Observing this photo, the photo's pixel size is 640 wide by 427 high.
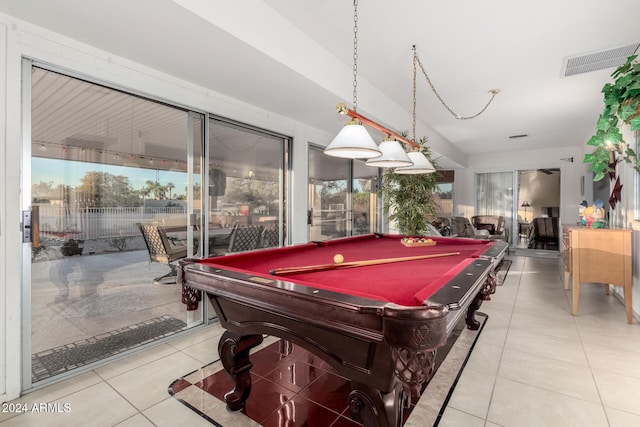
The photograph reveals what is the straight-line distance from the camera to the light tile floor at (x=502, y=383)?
182 centimetres

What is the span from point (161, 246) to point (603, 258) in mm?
4888

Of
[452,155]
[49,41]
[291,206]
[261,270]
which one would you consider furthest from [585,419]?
[452,155]

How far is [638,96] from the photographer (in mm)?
2129

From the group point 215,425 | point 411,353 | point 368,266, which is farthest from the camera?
point 368,266

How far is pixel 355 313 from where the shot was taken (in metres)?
1.14

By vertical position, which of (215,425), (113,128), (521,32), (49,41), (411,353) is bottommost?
(215,425)

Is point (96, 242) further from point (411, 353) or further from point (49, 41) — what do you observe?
point (411, 353)

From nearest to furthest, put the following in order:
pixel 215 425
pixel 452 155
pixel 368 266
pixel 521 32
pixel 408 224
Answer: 1. pixel 215 425
2. pixel 368 266
3. pixel 521 32
4. pixel 408 224
5. pixel 452 155

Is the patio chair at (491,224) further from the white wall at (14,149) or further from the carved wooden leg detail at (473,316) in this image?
the white wall at (14,149)

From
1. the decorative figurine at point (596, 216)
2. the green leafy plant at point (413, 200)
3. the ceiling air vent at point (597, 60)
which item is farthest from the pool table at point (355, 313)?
the green leafy plant at point (413, 200)

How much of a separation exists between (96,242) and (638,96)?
4.26 m

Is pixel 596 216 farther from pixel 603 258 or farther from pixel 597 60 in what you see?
pixel 597 60

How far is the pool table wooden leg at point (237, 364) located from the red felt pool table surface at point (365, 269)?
1.39 feet

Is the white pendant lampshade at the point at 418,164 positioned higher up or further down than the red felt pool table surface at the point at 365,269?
higher up
